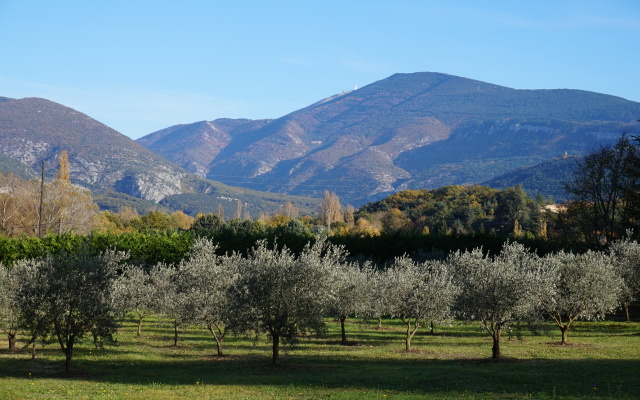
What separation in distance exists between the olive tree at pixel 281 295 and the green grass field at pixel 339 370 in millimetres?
1601

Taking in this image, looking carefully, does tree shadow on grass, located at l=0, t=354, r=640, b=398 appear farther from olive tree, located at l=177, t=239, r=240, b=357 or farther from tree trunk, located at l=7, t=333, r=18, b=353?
tree trunk, located at l=7, t=333, r=18, b=353

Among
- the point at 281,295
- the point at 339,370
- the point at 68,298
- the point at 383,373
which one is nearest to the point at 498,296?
the point at 383,373

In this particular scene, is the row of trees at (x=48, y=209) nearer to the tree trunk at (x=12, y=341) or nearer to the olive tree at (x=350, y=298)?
the tree trunk at (x=12, y=341)

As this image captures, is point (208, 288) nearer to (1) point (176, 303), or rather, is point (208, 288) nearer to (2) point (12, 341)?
(1) point (176, 303)

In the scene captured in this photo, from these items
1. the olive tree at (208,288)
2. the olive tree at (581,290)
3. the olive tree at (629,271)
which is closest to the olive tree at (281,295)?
the olive tree at (208,288)

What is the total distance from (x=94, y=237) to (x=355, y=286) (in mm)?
27403

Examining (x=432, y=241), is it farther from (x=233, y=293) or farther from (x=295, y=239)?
(x=233, y=293)

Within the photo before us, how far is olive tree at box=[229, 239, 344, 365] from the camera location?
2530cm

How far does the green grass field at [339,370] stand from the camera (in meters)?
19.5

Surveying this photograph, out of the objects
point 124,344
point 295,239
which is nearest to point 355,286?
point 124,344

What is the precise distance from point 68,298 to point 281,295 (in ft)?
26.3

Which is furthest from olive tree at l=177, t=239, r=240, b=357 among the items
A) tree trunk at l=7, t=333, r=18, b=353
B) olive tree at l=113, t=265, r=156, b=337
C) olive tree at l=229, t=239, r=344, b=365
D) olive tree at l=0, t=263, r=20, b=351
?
tree trunk at l=7, t=333, r=18, b=353

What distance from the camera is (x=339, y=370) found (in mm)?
24453

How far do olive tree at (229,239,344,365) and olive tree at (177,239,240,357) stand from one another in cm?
109
